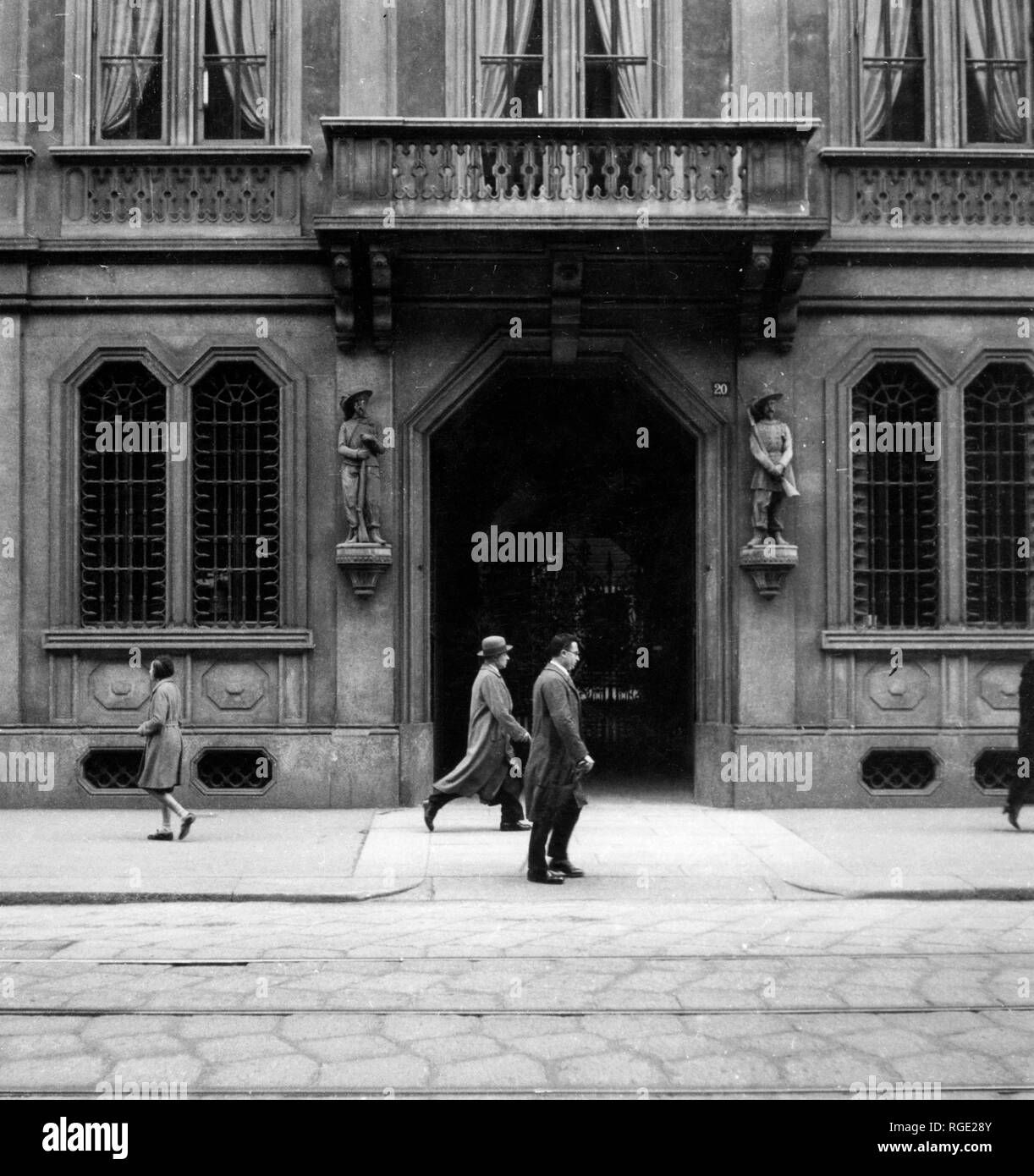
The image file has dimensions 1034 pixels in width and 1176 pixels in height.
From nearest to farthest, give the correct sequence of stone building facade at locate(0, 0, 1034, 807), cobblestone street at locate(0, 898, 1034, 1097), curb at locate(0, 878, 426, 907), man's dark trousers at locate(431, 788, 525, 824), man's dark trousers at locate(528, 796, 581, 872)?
cobblestone street at locate(0, 898, 1034, 1097) < curb at locate(0, 878, 426, 907) < man's dark trousers at locate(528, 796, 581, 872) < man's dark trousers at locate(431, 788, 525, 824) < stone building facade at locate(0, 0, 1034, 807)

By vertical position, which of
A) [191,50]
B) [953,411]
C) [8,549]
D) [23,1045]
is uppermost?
[191,50]

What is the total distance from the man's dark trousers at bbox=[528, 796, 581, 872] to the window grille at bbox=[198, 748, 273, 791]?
211 inches

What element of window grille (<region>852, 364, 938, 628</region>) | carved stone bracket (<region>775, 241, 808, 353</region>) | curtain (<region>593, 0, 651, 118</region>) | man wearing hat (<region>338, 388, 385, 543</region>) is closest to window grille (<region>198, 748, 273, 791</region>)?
man wearing hat (<region>338, 388, 385, 543</region>)

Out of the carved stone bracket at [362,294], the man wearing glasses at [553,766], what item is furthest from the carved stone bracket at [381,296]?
the man wearing glasses at [553,766]

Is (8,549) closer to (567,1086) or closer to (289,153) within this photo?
(289,153)

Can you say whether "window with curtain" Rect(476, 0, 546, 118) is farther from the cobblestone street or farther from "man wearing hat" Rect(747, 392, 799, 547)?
the cobblestone street

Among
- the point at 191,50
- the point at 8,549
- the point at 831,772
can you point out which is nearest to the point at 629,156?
the point at 191,50

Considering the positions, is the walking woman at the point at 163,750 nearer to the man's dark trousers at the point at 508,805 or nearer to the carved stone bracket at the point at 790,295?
the man's dark trousers at the point at 508,805

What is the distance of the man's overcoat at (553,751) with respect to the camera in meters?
10.1

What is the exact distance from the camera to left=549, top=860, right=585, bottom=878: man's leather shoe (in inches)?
420

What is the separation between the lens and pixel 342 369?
49.9 feet

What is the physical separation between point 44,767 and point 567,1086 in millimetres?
10864

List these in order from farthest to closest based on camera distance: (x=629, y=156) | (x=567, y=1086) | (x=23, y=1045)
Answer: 1. (x=629, y=156)
2. (x=23, y=1045)
3. (x=567, y=1086)

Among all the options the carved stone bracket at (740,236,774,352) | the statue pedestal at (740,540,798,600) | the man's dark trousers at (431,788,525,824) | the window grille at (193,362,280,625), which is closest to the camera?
the man's dark trousers at (431,788,525,824)
